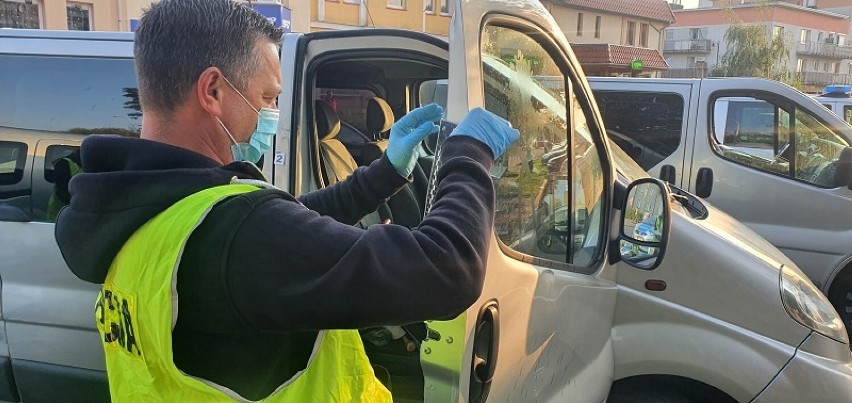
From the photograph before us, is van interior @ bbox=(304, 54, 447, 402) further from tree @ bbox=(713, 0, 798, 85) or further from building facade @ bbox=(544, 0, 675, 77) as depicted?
tree @ bbox=(713, 0, 798, 85)

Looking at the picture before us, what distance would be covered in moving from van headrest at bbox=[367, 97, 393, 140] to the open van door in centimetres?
144

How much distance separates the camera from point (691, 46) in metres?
49.9

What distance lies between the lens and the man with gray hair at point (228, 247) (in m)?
1.06

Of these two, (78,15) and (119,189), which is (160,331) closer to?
(119,189)

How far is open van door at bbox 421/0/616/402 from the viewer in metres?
1.55

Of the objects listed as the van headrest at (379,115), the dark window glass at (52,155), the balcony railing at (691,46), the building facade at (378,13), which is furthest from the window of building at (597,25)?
the dark window glass at (52,155)

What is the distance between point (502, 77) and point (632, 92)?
14.4 feet

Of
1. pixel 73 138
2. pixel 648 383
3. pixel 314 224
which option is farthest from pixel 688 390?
pixel 73 138

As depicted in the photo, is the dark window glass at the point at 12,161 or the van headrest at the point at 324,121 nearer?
the dark window glass at the point at 12,161

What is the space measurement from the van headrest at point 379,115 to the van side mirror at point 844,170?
142 inches

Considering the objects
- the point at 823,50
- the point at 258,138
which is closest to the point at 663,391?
the point at 258,138

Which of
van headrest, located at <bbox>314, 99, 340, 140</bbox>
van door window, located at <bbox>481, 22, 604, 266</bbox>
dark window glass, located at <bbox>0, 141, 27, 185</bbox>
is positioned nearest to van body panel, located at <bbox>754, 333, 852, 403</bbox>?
van door window, located at <bbox>481, 22, 604, 266</bbox>

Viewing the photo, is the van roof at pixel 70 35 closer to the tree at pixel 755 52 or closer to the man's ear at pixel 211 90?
the man's ear at pixel 211 90

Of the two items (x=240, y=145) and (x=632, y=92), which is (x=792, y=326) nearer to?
(x=240, y=145)
